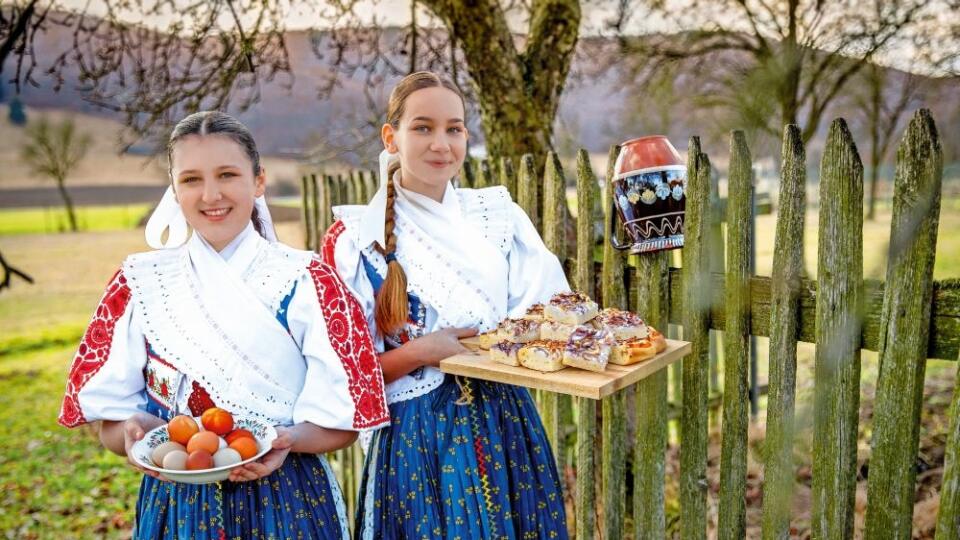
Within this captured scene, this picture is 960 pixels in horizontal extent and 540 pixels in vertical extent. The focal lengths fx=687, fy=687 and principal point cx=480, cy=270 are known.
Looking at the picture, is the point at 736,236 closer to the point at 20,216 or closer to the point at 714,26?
the point at 714,26

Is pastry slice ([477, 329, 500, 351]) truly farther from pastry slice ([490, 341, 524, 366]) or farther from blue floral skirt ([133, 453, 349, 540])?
blue floral skirt ([133, 453, 349, 540])

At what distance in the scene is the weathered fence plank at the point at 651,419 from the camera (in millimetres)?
2330

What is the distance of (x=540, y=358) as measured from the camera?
5.65 ft

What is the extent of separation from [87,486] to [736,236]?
575 cm

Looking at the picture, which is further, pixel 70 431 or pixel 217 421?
pixel 70 431

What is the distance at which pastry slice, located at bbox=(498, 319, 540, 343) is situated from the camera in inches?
71.8

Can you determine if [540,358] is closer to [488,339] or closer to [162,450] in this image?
[488,339]

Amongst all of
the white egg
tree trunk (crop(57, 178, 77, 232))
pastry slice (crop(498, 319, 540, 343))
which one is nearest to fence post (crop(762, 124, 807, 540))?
pastry slice (crop(498, 319, 540, 343))

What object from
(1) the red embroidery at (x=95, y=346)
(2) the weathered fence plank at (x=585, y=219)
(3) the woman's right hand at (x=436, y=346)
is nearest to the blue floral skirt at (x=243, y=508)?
(1) the red embroidery at (x=95, y=346)

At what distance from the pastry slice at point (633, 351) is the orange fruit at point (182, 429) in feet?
3.36

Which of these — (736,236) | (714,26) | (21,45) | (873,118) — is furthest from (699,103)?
(21,45)

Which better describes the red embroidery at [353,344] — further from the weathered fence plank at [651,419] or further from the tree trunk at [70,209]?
the tree trunk at [70,209]

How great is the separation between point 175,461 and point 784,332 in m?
1.65

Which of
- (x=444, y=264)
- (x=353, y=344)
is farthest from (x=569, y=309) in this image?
(x=353, y=344)
